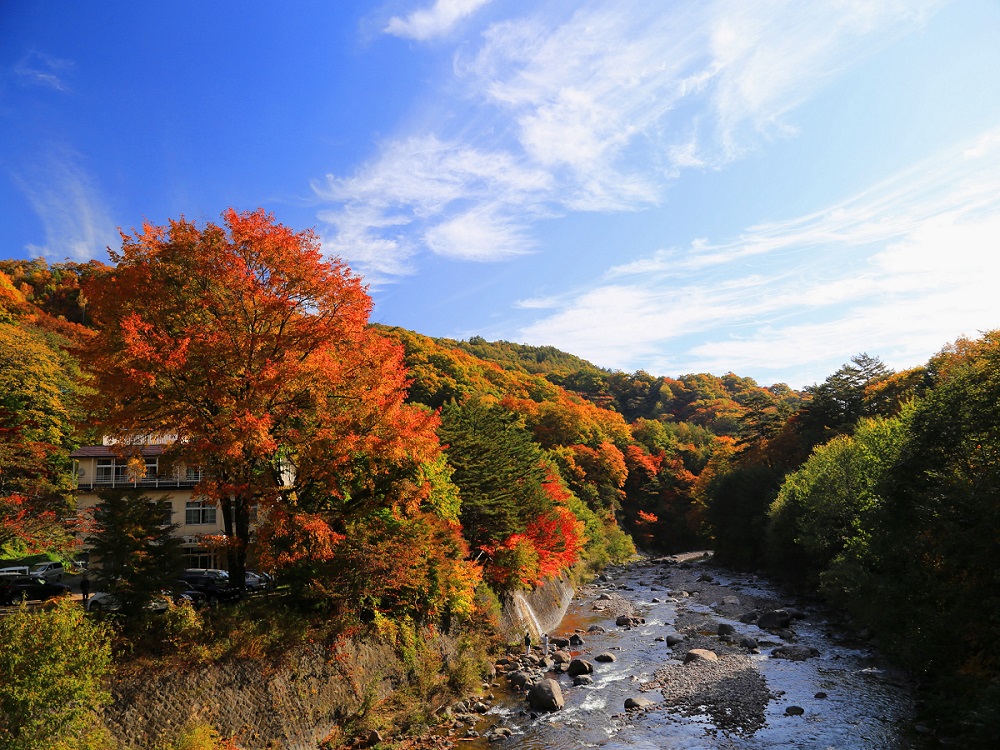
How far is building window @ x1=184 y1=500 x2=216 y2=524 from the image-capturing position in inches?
1444

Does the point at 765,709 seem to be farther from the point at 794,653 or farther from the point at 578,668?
the point at 578,668

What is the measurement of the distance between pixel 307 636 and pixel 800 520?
35.5 m

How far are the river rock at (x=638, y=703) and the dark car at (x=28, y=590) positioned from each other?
25641 mm

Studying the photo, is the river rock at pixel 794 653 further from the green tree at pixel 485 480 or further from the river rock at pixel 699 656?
the green tree at pixel 485 480

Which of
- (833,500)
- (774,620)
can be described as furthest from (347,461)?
(833,500)

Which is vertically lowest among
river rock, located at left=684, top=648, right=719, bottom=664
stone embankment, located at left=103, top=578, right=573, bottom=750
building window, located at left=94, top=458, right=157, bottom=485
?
river rock, located at left=684, top=648, right=719, bottom=664

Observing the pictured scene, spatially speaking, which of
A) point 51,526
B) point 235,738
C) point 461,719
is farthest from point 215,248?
point 51,526

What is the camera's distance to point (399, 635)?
79.0 feet

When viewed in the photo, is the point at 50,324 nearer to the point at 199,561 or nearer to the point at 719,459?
the point at 199,561

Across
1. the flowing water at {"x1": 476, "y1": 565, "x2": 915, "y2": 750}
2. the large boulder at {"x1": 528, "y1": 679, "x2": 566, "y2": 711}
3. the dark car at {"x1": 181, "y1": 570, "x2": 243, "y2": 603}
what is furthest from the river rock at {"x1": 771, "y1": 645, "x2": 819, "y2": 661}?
the dark car at {"x1": 181, "y1": 570, "x2": 243, "y2": 603}

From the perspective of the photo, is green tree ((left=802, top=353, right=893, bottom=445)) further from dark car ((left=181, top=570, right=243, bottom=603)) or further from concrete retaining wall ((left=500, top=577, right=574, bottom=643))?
dark car ((left=181, top=570, right=243, bottom=603))

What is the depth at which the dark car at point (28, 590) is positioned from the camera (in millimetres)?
25672

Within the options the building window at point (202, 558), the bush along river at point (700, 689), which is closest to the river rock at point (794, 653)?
the bush along river at point (700, 689)

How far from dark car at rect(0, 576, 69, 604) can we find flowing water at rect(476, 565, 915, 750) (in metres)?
21.3
